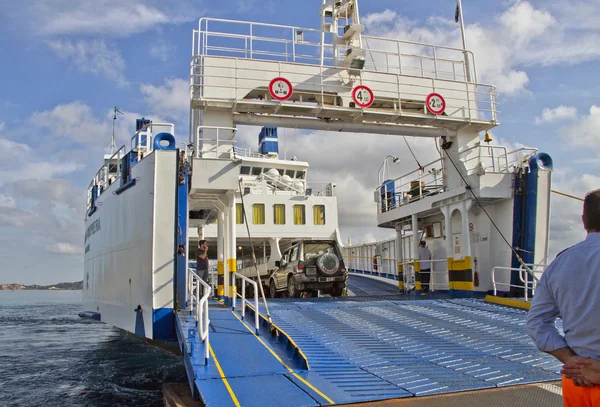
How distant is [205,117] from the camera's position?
41.2 ft

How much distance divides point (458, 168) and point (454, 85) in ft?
7.88

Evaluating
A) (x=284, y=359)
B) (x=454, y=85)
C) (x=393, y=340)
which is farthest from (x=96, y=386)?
(x=454, y=85)

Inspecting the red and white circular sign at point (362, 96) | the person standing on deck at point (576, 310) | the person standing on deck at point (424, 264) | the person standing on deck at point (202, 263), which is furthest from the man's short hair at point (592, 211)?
the person standing on deck at point (424, 264)

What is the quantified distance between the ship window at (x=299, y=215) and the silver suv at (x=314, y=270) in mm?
5502

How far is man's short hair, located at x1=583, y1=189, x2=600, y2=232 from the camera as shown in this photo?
2.37m

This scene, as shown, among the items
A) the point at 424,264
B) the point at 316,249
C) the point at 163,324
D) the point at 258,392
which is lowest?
the point at 258,392

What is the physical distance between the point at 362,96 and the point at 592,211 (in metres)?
11.1

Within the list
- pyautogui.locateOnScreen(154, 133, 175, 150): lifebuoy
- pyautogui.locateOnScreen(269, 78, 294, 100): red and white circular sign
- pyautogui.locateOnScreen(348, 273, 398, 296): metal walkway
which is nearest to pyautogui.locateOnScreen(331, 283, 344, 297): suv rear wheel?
pyautogui.locateOnScreen(348, 273, 398, 296): metal walkway

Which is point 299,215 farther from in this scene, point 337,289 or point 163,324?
point 163,324

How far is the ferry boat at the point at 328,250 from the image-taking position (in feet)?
19.0

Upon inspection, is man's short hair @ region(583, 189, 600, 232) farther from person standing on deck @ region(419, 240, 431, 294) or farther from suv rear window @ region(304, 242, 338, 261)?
person standing on deck @ region(419, 240, 431, 294)

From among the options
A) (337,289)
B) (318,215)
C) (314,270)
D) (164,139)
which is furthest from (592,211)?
(318,215)

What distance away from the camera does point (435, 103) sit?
1362 cm

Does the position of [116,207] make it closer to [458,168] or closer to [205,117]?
[205,117]
